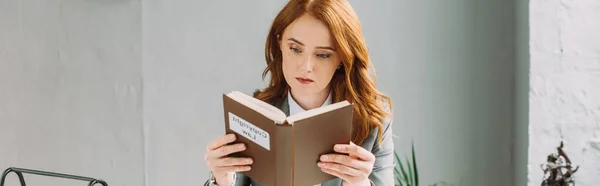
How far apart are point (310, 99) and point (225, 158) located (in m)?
0.26

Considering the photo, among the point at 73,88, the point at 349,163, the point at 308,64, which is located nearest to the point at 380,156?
the point at 349,163

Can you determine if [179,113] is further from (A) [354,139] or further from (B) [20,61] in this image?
(A) [354,139]

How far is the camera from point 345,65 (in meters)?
1.50

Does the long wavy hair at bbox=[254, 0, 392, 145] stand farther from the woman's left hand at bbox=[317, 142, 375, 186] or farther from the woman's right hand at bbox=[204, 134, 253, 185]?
the woman's right hand at bbox=[204, 134, 253, 185]

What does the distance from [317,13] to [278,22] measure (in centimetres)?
12

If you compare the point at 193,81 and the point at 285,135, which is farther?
the point at 193,81

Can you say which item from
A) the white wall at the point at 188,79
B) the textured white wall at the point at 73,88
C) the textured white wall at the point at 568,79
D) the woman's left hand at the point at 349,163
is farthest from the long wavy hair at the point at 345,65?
the textured white wall at the point at 73,88

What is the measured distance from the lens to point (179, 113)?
2477 mm

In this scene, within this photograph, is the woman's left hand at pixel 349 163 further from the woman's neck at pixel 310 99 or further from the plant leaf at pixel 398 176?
the plant leaf at pixel 398 176

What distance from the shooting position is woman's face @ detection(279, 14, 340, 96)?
146 cm

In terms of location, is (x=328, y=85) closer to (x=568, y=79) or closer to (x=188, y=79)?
(x=568, y=79)

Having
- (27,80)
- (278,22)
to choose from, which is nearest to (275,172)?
(278,22)

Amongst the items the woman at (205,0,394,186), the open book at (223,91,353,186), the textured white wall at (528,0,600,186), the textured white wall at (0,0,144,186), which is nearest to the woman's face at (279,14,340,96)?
the woman at (205,0,394,186)

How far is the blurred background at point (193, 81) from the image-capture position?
231 centimetres
